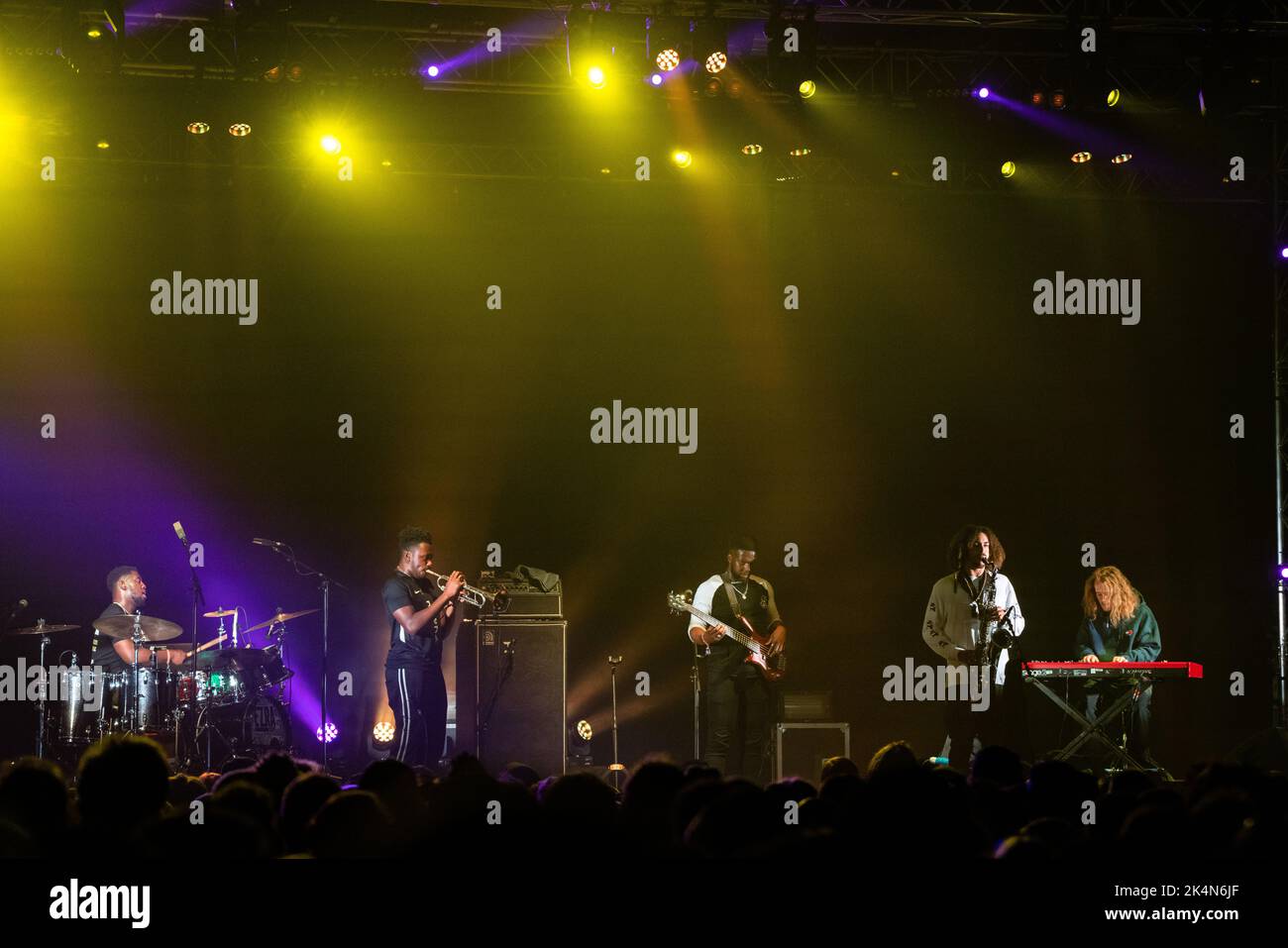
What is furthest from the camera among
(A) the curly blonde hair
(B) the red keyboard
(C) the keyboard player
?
(A) the curly blonde hair

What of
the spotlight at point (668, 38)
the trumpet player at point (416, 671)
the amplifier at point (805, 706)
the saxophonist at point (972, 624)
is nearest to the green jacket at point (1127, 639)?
the saxophonist at point (972, 624)

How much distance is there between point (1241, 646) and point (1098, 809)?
1002cm

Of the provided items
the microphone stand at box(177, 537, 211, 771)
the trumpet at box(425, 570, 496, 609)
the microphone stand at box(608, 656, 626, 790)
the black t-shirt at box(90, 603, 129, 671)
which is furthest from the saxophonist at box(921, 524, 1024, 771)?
the black t-shirt at box(90, 603, 129, 671)

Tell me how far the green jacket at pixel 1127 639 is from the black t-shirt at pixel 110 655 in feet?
26.6

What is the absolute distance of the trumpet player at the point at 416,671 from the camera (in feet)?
31.8

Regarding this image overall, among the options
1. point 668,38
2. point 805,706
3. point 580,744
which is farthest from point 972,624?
point 668,38

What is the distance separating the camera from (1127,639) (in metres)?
10.8

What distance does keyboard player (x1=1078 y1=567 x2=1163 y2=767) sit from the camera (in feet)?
34.3

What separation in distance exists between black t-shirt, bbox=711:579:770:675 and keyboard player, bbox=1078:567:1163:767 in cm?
268

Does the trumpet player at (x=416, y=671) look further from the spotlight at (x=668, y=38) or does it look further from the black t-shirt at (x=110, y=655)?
the spotlight at (x=668, y=38)

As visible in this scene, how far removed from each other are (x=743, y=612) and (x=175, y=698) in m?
4.94

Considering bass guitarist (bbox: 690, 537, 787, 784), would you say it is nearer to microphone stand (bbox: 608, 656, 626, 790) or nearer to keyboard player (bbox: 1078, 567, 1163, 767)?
microphone stand (bbox: 608, 656, 626, 790)

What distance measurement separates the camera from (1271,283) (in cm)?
1307

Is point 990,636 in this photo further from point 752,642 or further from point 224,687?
point 224,687
